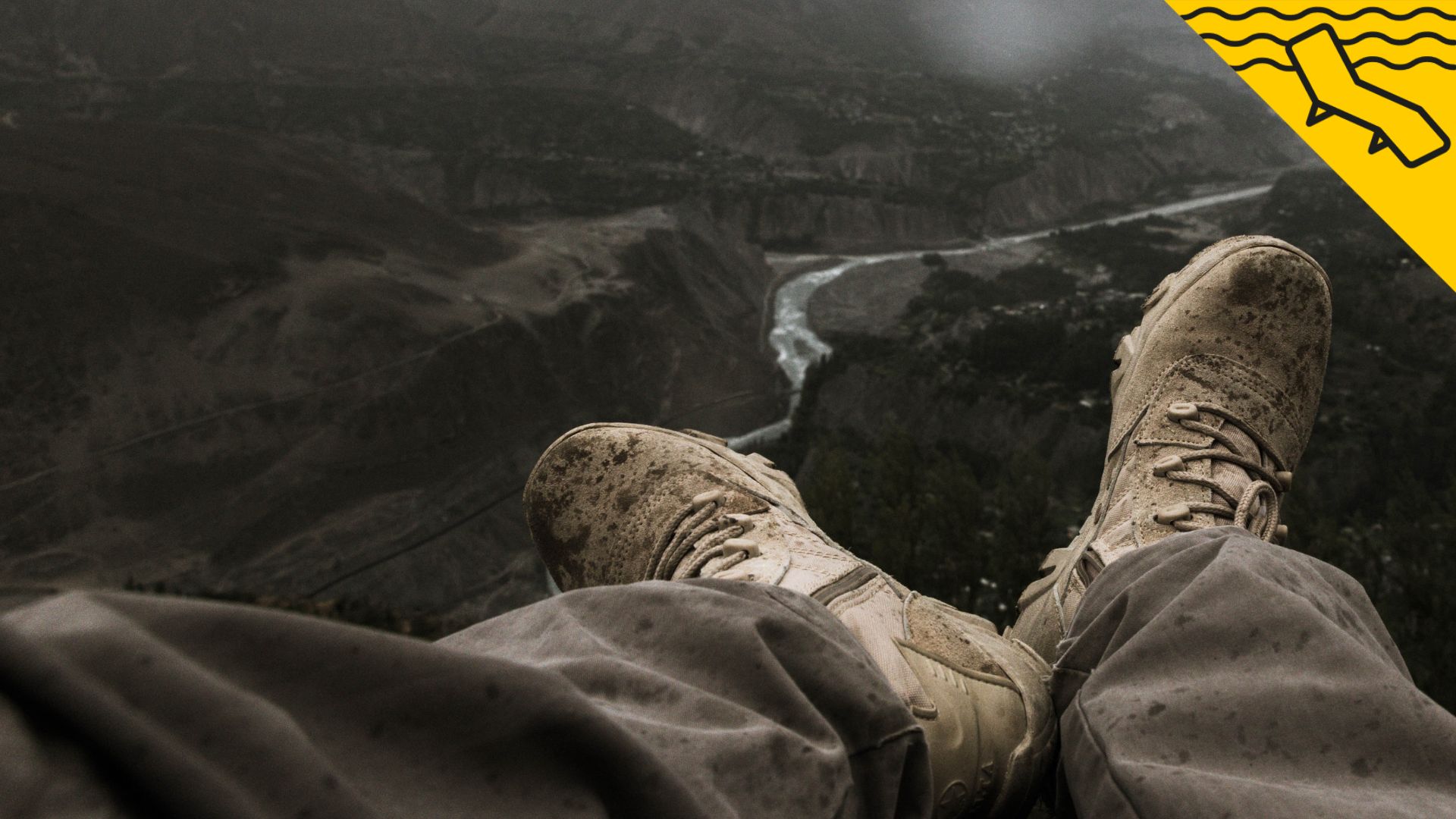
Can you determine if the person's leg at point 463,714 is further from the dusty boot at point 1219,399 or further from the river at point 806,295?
the river at point 806,295

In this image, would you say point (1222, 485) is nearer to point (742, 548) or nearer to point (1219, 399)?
point (1219, 399)

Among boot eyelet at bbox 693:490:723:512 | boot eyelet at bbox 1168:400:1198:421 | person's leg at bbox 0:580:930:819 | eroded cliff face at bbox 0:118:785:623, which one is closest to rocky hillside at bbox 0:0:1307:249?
eroded cliff face at bbox 0:118:785:623

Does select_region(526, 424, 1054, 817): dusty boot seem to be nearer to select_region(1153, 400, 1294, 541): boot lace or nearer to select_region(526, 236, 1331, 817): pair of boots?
select_region(526, 236, 1331, 817): pair of boots

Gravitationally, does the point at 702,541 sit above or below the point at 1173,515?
above

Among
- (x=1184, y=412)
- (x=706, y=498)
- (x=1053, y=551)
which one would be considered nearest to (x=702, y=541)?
(x=706, y=498)

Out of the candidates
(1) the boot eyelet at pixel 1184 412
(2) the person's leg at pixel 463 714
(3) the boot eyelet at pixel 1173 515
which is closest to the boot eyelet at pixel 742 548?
(2) the person's leg at pixel 463 714

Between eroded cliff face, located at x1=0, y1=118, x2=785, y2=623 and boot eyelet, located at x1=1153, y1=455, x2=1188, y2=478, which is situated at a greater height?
boot eyelet, located at x1=1153, y1=455, x2=1188, y2=478

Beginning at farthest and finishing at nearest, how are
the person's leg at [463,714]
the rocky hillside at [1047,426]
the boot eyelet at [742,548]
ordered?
1. the rocky hillside at [1047,426]
2. the boot eyelet at [742,548]
3. the person's leg at [463,714]

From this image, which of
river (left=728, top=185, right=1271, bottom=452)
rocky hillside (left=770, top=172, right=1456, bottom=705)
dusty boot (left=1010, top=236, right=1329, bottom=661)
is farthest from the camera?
river (left=728, top=185, right=1271, bottom=452)
